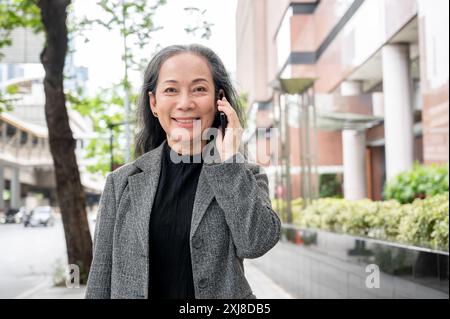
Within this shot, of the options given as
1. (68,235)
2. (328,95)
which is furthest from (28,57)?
(328,95)

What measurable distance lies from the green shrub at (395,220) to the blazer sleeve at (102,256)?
7.76ft

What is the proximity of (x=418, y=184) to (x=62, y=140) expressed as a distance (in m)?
2.77

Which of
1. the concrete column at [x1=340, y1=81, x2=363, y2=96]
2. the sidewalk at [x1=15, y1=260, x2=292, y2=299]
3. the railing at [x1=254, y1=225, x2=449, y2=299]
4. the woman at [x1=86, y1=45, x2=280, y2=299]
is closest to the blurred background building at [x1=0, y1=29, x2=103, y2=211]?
the sidewalk at [x1=15, y1=260, x2=292, y2=299]

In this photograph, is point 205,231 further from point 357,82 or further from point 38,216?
point 38,216

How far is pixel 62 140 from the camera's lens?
14.6 ft

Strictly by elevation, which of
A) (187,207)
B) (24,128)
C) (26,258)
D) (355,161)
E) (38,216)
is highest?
(24,128)

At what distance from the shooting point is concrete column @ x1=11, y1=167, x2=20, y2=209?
5.11m

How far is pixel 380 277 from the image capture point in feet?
11.6

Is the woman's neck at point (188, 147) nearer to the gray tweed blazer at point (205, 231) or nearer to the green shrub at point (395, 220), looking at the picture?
the gray tweed blazer at point (205, 231)

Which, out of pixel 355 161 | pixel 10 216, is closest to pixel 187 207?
pixel 10 216

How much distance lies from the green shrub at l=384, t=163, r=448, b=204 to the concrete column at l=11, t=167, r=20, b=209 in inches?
123

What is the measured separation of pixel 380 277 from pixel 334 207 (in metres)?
2.10
